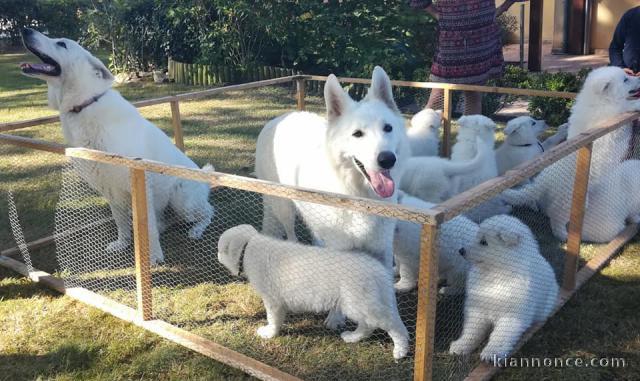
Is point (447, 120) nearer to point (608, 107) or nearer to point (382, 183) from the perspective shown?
point (608, 107)

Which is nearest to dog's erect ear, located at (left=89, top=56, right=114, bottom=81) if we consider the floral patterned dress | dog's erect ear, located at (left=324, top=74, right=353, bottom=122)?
dog's erect ear, located at (left=324, top=74, right=353, bottom=122)

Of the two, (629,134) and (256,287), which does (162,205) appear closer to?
(256,287)

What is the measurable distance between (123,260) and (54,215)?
4.69ft

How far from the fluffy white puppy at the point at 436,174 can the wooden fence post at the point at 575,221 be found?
82cm

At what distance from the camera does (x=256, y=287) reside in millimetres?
3234

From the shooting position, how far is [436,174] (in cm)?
448

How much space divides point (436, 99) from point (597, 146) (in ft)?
7.08

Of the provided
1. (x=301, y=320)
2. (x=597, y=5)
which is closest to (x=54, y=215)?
(x=301, y=320)

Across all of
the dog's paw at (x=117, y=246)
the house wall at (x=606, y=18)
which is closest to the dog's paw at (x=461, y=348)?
the dog's paw at (x=117, y=246)

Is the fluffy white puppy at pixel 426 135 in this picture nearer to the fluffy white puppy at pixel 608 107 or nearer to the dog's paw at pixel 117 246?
the fluffy white puppy at pixel 608 107

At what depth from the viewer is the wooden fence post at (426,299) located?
7.48 feet

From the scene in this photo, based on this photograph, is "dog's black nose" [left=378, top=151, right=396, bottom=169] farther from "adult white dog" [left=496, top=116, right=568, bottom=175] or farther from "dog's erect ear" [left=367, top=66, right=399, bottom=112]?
"adult white dog" [left=496, top=116, right=568, bottom=175]

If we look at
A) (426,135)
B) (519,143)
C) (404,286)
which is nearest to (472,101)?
(426,135)

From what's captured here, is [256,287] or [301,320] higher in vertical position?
[256,287]
